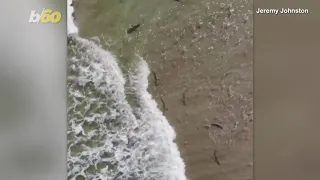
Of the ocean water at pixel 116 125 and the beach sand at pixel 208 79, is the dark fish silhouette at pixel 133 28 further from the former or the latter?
the ocean water at pixel 116 125

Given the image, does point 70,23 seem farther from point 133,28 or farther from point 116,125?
point 116,125

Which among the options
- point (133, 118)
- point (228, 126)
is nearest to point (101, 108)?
point (133, 118)

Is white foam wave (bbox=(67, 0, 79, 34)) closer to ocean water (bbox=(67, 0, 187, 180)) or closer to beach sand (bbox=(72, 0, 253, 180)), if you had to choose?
ocean water (bbox=(67, 0, 187, 180))

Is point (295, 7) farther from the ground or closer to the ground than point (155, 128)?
farther from the ground

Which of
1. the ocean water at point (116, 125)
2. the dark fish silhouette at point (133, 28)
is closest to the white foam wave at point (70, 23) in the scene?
the ocean water at point (116, 125)

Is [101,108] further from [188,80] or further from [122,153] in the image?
[188,80]
